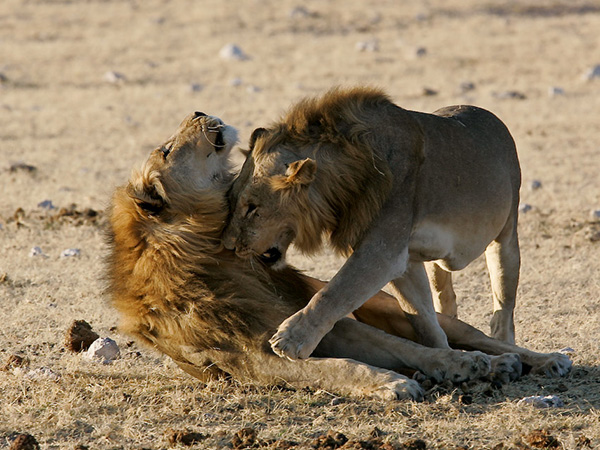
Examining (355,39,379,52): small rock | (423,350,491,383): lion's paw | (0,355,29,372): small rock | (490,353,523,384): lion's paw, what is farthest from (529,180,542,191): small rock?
(355,39,379,52): small rock

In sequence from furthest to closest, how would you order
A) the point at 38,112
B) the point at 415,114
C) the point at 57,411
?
the point at 38,112 < the point at 415,114 < the point at 57,411

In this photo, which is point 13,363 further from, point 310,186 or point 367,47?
point 367,47

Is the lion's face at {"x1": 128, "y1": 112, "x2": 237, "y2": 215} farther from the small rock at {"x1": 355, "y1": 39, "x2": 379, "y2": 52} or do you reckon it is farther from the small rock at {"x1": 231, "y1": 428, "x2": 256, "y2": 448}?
the small rock at {"x1": 355, "y1": 39, "x2": 379, "y2": 52}

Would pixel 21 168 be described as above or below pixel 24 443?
above

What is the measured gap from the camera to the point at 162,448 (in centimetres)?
345

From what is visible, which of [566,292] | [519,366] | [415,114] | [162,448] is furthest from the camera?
[566,292]

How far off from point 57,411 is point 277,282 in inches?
43.7

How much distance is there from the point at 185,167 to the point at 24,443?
4.79ft

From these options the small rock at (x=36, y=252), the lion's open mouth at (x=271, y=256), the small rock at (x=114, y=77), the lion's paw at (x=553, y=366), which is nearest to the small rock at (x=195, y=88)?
the small rock at (x=114, y=77)

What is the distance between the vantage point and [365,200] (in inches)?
159

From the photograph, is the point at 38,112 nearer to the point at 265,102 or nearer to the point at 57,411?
the point at 265,102

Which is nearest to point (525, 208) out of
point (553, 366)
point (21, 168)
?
point (553, 366)

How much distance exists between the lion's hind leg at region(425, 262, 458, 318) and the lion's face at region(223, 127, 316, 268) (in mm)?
1223

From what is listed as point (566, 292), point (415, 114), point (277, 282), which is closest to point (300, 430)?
point (277, 282)
